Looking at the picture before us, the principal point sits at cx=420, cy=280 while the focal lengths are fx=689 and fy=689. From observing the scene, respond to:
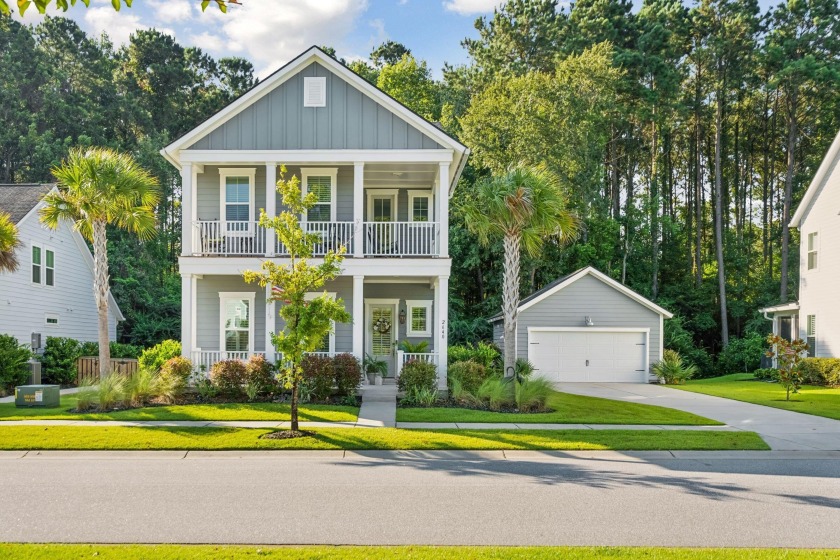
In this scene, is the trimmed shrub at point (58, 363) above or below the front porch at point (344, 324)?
below

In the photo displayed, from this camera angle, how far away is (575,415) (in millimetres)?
16047

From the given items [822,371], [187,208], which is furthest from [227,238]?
[822,371]

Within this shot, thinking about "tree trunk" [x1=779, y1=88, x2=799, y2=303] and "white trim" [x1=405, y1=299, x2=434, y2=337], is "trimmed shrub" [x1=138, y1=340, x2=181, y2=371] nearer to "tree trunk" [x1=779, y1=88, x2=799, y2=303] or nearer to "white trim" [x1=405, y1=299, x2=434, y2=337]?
"white trim" [x1=405, y1=299, x2=434, y2=337]

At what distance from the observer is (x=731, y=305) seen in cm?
3784

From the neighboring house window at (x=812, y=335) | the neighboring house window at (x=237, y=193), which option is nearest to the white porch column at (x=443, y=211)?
the neighboring house window at (x=237, y=193)

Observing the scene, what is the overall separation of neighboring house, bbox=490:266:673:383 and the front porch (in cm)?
591

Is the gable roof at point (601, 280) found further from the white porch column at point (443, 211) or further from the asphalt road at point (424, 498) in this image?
the asphalt road at point (424, 498)

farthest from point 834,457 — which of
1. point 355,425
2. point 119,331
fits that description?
point 119,331

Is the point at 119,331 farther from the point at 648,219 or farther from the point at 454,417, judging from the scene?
the point at 648,219

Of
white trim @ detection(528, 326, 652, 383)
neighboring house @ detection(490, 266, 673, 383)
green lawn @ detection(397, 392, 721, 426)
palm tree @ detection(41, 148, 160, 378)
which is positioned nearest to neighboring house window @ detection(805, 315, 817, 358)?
neighboring house @ detection(490, 266, 673, 383)

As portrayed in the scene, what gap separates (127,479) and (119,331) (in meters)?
27.6

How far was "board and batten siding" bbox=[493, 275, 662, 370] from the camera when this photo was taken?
89.4 feet

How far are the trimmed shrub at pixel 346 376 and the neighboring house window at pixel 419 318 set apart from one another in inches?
203

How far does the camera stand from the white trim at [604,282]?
27.0 m
